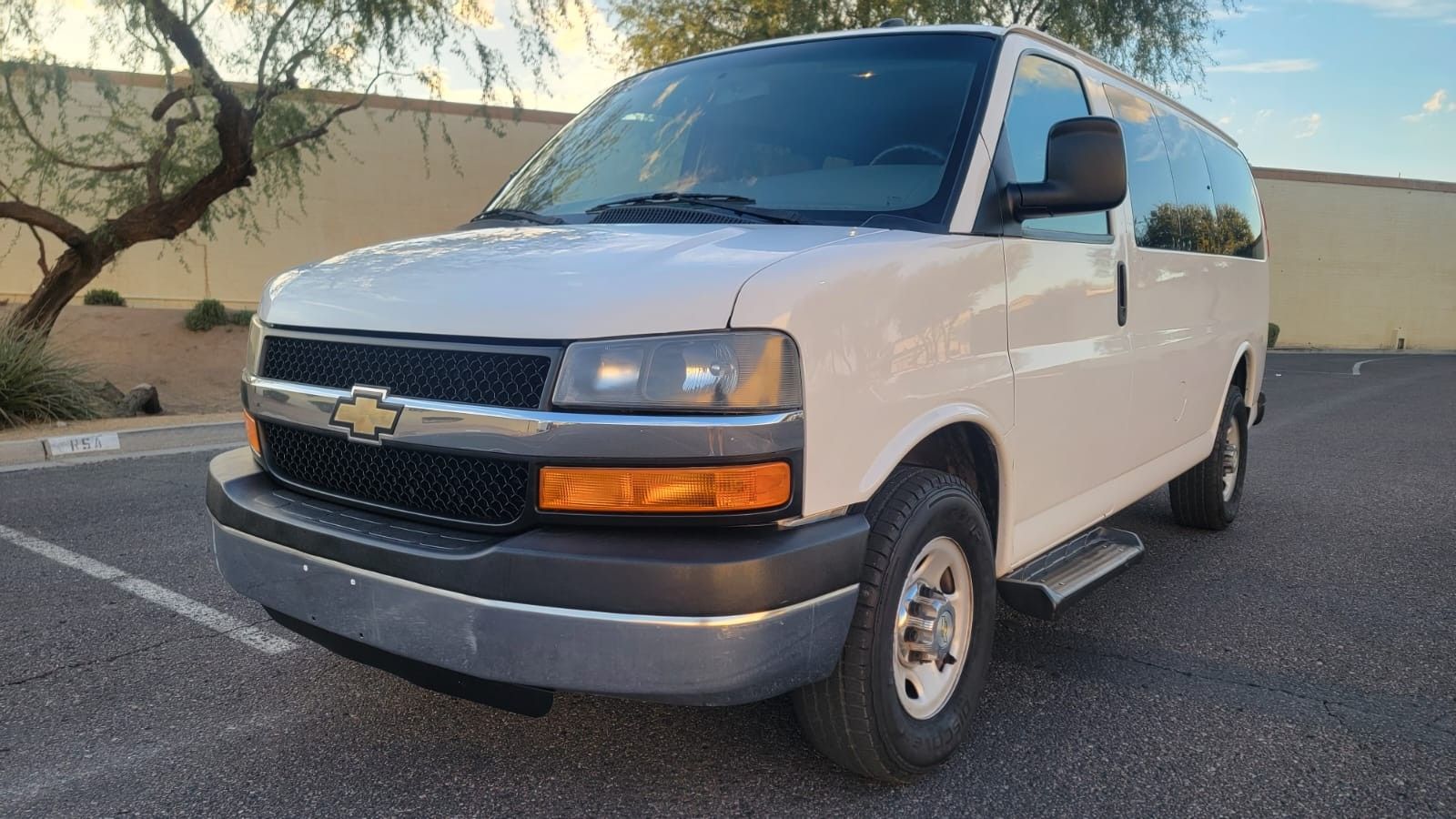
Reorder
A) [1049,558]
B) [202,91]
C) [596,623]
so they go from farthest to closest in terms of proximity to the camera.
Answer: [202,91], [1049,558], [596,623]

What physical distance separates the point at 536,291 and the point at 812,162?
120cm

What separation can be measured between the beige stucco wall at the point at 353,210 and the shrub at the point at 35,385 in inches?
429

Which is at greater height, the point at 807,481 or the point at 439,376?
the point at 439,376

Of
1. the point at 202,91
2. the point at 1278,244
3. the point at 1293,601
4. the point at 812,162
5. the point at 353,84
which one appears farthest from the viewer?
the point at 1278,244

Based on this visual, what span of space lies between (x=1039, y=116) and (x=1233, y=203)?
8.59 ft

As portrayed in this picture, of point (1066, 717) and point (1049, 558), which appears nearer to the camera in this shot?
point (1066, 717)

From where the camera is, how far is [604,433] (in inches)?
86.6

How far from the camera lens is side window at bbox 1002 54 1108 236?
3.27 meters

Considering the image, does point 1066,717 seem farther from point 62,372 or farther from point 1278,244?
point 1278,244

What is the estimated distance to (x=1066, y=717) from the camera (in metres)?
3.24

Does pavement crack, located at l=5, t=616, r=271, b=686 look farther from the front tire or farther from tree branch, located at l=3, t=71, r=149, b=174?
tree branch, located at l=3, t=71, r=149, b=174

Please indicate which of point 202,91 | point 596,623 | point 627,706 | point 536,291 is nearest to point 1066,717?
point 627,706

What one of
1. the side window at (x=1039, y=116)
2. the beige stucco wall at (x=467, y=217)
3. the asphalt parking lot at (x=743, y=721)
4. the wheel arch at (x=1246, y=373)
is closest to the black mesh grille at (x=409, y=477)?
the asphalt parking lot at (x=743, y=721)

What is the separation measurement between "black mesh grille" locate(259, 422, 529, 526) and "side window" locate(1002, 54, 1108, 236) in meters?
1.79
